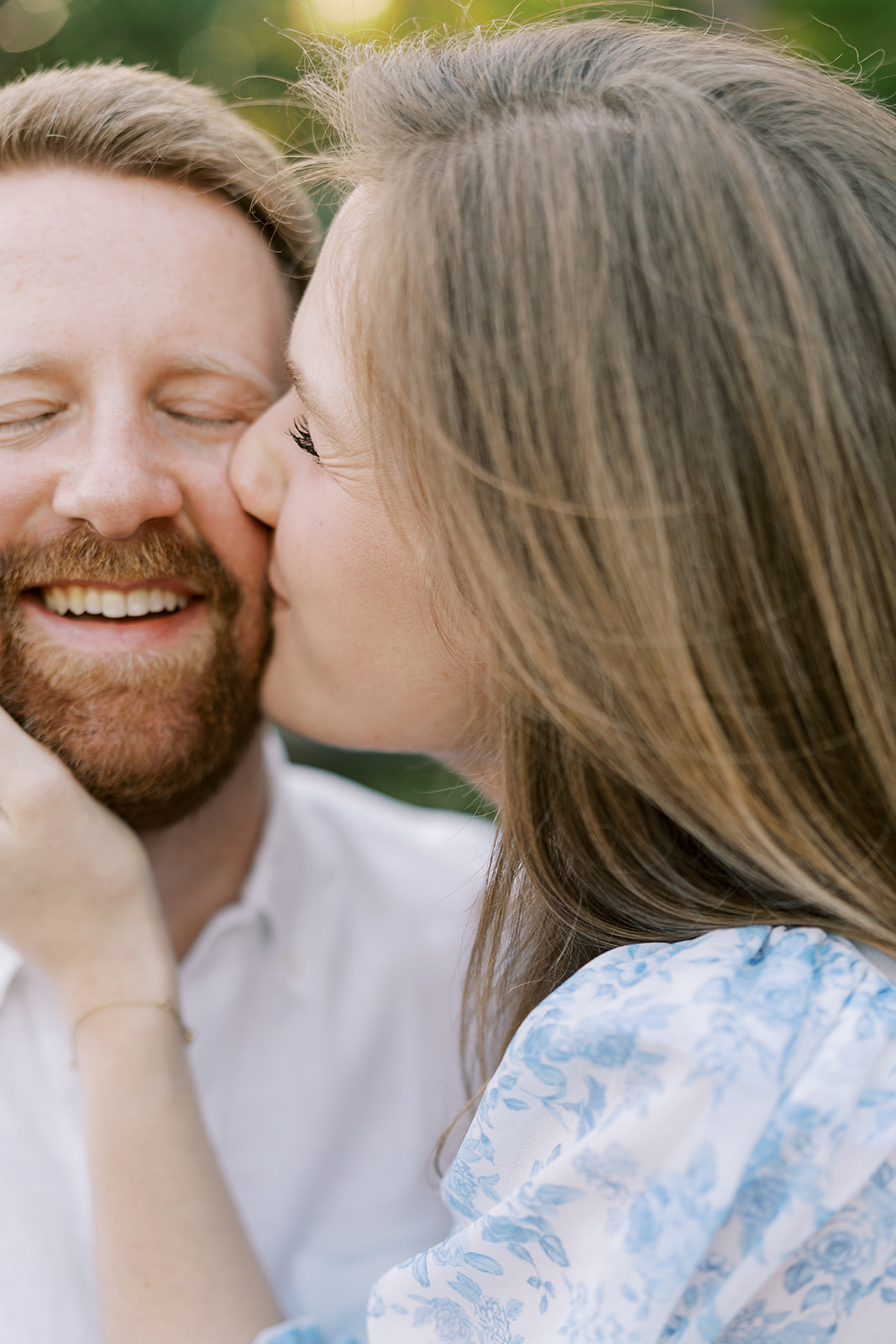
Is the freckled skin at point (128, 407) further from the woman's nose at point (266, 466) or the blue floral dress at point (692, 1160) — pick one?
the blue floral dress at point (692, 1160)

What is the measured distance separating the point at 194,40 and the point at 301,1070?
18.4 ft

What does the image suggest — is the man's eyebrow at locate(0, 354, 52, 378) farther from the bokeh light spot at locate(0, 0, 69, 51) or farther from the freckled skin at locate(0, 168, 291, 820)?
the bokeh light spot at locate(0, 0, 69, 51)

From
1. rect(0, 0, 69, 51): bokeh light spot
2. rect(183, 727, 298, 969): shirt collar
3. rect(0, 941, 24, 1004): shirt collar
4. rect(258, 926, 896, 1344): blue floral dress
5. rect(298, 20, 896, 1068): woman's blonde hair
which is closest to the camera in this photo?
rect(258, 926, 896, 1344): blue floral dress

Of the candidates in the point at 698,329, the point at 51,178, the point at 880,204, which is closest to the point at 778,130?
the point at 880,204

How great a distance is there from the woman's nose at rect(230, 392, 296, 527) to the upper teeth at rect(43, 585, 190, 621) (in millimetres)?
211

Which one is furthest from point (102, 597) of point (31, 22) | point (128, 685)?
point (31, 22)

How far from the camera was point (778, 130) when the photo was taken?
46.7 inches

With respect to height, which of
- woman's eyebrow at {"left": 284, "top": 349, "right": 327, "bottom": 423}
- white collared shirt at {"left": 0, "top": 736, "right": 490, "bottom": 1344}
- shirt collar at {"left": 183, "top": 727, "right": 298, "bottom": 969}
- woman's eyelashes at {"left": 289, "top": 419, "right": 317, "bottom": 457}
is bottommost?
white collared shirt at {"left": 0, "top": 736, "right": 490, "bottom": 1344}

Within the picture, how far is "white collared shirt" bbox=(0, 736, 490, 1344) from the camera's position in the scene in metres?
1.60

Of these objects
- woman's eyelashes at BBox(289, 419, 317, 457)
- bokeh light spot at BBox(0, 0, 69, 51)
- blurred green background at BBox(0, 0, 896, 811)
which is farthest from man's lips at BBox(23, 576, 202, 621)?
bokeh light spot at BBox(0, 0, 69, 51)

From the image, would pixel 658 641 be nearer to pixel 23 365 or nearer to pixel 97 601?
pixel 97 601

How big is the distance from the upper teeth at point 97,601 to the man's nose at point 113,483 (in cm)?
10

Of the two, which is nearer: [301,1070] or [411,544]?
[411,544]

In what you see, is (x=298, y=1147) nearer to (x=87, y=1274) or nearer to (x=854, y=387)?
(x=87, y=1274)
